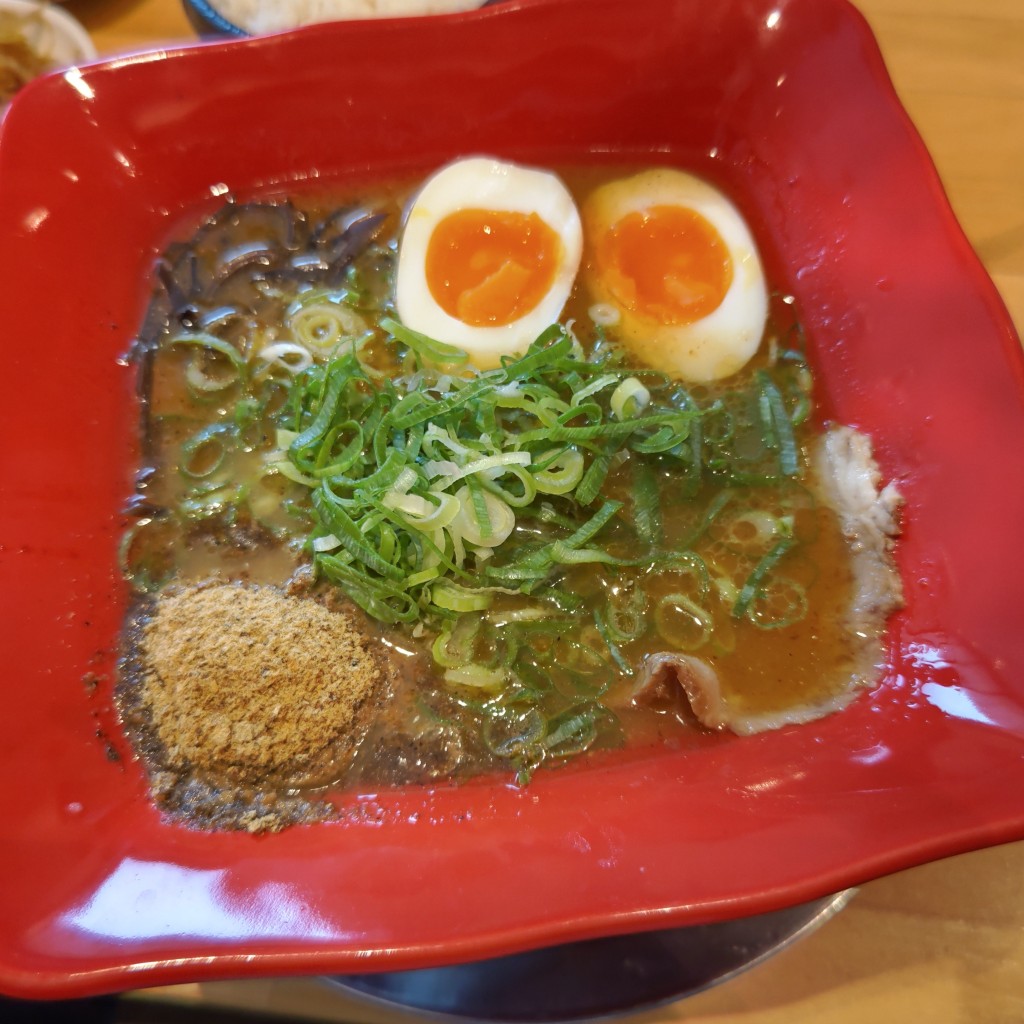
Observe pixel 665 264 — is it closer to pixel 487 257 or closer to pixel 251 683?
pixel 487 257

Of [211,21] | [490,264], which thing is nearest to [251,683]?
[490,264]

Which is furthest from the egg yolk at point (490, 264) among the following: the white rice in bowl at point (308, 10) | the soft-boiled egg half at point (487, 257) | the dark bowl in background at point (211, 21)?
the dark bowl in background at point (211, 21)

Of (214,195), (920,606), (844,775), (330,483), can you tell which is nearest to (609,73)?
(214,195)

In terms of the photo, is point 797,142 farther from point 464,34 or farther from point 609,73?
point 464,34

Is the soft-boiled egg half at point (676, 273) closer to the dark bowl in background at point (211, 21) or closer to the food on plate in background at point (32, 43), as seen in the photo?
the dark bowl in background at point (211, 21)

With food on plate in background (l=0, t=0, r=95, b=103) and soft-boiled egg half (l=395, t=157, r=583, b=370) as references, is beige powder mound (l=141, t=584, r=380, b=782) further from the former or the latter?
food on plate in background (l=0, t=0, r=95, b=103)

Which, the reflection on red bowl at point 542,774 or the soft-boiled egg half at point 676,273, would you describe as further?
the soft-boiled egg half at point 676,273

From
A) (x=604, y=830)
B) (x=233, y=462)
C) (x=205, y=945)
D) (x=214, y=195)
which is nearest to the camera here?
(x=205, y=945)
